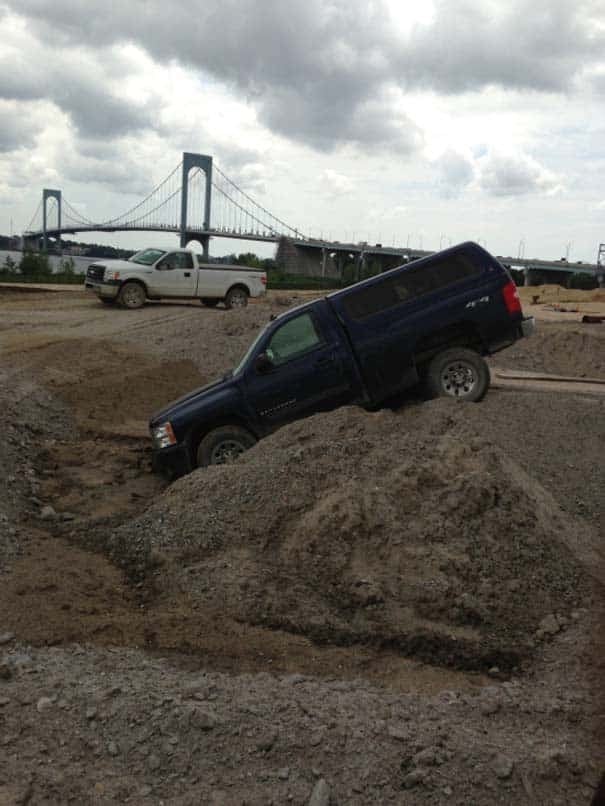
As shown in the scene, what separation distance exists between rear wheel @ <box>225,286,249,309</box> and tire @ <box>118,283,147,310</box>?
9.37 feet

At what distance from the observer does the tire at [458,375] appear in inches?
409

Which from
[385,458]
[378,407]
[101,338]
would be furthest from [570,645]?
[101,338]

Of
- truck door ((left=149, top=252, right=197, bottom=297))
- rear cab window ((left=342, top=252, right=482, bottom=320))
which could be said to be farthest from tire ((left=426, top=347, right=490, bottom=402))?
truck door ((left=149, top=252, right=197, bottom=297))

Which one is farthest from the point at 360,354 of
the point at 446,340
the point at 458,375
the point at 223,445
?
the point at 223,445

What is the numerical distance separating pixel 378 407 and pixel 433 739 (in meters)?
6.34

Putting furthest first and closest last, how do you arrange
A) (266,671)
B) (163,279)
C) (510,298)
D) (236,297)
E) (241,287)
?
(241,287) < (236,297) < (163,279) < (510,298) < (266,671)

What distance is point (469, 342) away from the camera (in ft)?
34.6

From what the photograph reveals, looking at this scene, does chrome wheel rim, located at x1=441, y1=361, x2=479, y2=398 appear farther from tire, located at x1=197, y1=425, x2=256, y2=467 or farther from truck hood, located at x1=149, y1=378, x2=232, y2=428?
truck hood, located at x1=149, y1=378, x2=232, y2=428

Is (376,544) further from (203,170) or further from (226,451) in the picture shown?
(203,170)

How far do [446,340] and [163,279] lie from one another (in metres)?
16.9

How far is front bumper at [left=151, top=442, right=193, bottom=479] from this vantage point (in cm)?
1002

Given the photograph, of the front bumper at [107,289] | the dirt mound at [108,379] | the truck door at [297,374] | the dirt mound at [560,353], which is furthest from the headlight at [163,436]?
the front bumper at [107,289]

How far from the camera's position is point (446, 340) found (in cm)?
1041

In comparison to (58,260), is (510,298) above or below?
below
